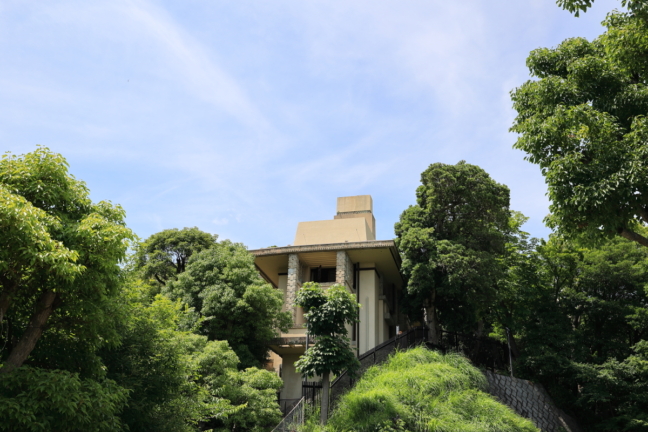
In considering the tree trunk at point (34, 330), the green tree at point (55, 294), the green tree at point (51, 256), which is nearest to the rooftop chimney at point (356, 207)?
the green tree at point (55, 294)

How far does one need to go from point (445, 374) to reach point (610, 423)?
278 inches

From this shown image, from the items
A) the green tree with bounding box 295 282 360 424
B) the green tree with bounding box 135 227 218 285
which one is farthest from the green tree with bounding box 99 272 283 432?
the green tree with bounding box 135 227 218 285

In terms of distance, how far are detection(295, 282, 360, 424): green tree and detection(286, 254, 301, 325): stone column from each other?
7581 millimetres

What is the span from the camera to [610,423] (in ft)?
54.8

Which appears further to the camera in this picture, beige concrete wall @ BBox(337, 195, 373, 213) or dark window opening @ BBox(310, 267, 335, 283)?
beige concrete wall @ BBox(337, 195, 373, 213)

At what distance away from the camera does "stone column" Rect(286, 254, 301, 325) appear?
21.7 meters

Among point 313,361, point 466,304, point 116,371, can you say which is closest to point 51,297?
point 116,371

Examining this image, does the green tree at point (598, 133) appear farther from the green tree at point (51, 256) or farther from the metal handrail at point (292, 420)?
the green tree at point (51, 256)

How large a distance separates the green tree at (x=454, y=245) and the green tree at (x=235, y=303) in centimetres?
585

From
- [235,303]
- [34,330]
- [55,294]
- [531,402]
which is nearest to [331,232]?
[235,303]

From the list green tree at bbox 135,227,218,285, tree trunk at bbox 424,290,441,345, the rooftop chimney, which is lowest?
tree trunk at bbox 424,290,441,345

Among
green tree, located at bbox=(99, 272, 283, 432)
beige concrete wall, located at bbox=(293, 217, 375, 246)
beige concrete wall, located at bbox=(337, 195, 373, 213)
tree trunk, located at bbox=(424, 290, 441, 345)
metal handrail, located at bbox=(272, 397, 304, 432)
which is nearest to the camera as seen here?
green tree, located at bbox=(99, 272, 283, 432)

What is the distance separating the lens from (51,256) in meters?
7.30

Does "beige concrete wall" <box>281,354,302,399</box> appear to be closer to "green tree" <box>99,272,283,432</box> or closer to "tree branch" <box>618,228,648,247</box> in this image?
"green tree" <box>99,272,283,432</box>
